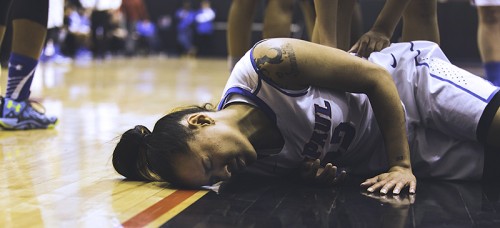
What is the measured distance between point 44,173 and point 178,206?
22.6 inches

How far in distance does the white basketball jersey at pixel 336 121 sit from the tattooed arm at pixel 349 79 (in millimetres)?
44

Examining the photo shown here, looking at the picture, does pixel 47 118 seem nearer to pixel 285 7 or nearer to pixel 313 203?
pixel 285 7

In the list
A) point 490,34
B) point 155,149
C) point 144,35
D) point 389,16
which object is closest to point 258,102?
point 155,149

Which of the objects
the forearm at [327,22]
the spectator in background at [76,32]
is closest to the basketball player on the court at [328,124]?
the forearm at [327,22]

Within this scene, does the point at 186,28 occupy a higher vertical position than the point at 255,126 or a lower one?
lower

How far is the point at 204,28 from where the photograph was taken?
1435 cm

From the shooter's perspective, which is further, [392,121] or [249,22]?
[249,22]

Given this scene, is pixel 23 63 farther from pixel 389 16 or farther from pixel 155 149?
pixel 389 16

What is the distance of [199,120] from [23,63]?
1450 mm

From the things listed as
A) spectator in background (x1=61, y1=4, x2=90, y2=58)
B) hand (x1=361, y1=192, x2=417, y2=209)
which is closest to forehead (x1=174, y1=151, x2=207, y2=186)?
hand (x1=361, y1=192, x2=417, y2=209)

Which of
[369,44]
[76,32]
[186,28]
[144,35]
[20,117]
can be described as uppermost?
[369,44]

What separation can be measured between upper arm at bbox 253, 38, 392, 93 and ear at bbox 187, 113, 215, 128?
196 mm

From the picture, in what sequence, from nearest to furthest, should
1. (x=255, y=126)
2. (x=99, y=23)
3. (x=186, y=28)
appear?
1. (x=255, y=126)
2. (x=99, y=23)
3. (x=186, y=28)

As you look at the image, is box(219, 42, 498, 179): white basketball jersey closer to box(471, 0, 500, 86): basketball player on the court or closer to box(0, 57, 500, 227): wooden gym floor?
box(0, 57, 500, 227): wooden gym floor
